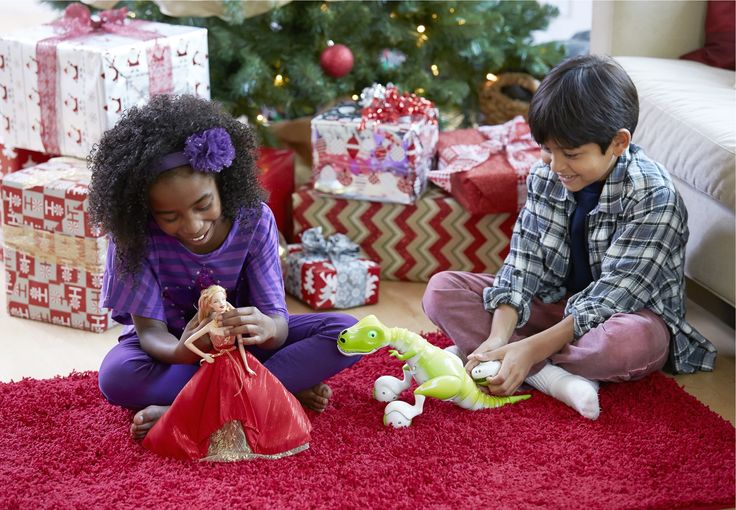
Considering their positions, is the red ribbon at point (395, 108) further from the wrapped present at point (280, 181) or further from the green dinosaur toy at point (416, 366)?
the green dinosaur toy at point (416, 366)

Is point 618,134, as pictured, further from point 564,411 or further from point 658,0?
point 658,0

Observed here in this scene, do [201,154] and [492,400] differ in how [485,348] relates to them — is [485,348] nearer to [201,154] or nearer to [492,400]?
[492,400]

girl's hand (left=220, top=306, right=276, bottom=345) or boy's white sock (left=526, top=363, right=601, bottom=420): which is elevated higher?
girl's hand (left=220, top=306, right=276, bottom=345)

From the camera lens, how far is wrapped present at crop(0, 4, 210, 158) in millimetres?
2008

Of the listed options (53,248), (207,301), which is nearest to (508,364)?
(207,301)

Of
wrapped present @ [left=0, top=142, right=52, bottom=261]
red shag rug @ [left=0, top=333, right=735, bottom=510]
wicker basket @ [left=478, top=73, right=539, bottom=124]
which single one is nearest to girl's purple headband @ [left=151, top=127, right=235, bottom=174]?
red shag rug @ [left=0, top=333, right=735, bottom=510]

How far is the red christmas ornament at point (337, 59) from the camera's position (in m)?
2.47

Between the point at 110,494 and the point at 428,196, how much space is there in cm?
112

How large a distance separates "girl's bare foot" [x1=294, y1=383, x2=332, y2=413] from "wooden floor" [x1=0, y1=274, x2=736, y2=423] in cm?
43

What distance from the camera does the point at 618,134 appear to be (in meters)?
1.70

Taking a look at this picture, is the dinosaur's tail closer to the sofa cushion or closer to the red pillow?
the sofa cushion

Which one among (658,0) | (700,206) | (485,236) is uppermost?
(658,0)

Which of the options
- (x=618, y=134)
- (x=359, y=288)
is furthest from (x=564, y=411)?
(x=359, y=288)

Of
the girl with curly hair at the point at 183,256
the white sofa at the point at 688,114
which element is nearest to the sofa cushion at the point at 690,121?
the white sofa at the point at 688,114
